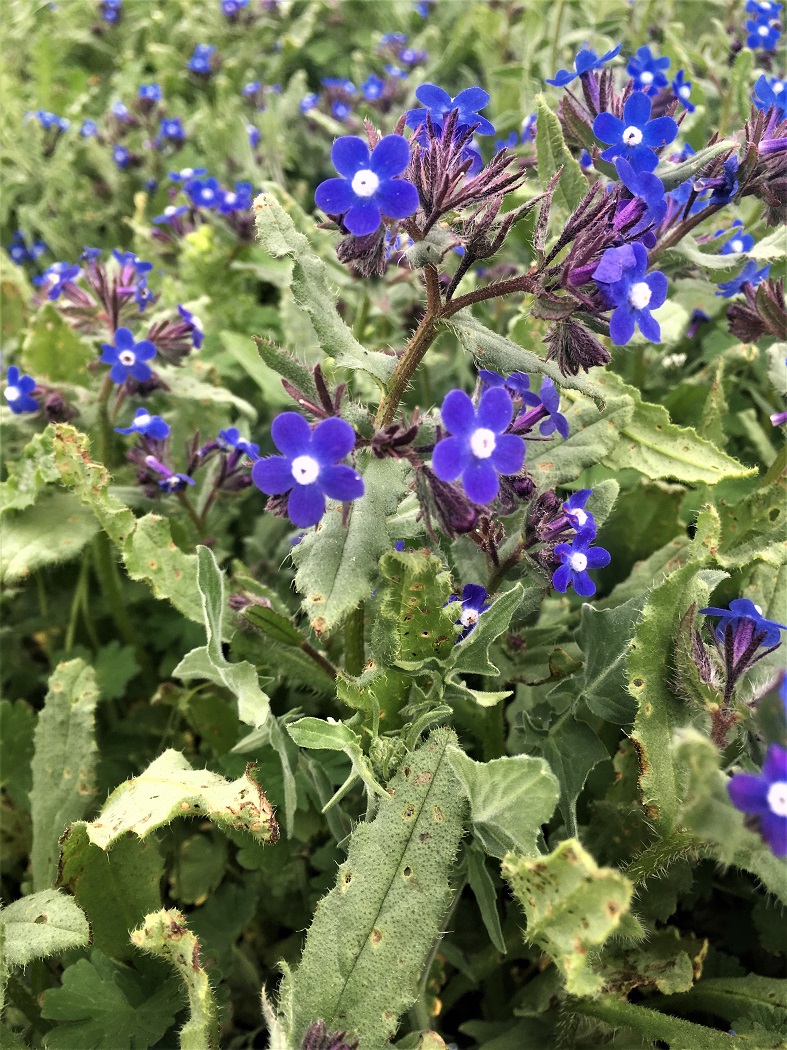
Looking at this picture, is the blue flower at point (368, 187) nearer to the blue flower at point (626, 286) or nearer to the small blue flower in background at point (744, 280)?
the blue flower at point (626, 286)

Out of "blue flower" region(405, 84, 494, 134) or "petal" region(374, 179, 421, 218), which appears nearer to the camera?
"petal" region(374, 179, 421, 218)

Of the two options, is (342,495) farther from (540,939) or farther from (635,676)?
(540,939)

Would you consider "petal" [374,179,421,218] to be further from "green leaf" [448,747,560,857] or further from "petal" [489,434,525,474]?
"green leaf" [448,747,560,857]

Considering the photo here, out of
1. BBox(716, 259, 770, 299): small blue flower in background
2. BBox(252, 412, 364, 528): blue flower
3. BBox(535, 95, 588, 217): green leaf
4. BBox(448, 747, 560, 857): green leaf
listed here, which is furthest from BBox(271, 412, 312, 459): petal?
BBox(716, 259, 770, 299): small blue flower in background

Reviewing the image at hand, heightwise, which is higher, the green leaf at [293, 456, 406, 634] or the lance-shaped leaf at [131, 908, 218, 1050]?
the green leaf at [293, 456, 406, 634]

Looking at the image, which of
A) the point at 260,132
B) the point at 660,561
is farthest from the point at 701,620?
the point at 260,132

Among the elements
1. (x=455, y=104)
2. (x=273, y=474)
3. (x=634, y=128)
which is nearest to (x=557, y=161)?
(x=634, y=128)

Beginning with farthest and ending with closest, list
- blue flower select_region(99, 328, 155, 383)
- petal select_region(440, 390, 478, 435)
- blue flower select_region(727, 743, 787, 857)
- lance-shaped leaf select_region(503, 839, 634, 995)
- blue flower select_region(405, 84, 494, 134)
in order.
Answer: blue flower select_region(99, 328, 155, 383) < blue flower select_region(405, 84, 494, 134) < petal select_region(440, 390, 478, 435) < lance-shaped leaf select_region(503, 839, 634, 995) < blue flower select_region(727, 743, 787, 857)
